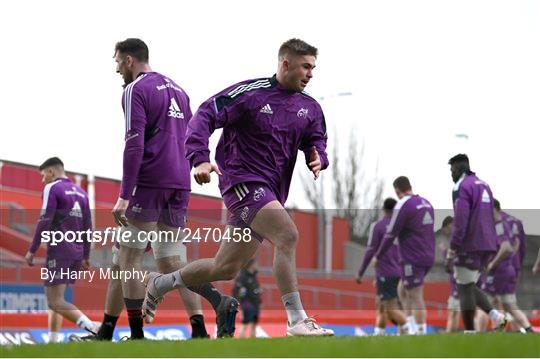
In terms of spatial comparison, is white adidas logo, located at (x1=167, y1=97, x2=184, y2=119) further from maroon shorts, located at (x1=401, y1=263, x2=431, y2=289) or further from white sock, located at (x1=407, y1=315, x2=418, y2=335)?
white sock, located at (x1=407, y1=315, x2=418, y2=335)

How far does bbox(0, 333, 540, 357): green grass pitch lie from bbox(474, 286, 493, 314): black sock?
603 cm

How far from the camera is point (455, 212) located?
1329 centimetres

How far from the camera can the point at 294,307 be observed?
8.41 meters

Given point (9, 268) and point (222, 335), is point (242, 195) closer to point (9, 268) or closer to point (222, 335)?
point (222, 335)

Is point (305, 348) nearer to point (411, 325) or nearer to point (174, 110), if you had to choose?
point (174, 110)

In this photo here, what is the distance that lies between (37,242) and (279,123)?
5.76m

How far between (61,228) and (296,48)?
5.92 metres

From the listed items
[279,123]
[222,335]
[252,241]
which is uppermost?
[279,123]

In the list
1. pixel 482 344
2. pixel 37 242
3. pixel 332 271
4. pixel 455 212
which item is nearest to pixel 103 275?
pixel 37 242

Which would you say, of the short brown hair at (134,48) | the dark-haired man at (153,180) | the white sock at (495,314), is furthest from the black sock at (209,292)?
the white sock at (495,314)

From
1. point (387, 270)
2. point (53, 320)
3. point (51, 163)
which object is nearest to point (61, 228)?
point (51, 163)

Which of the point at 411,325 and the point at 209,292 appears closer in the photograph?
the point at 209,292

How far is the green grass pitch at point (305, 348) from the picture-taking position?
6.58m

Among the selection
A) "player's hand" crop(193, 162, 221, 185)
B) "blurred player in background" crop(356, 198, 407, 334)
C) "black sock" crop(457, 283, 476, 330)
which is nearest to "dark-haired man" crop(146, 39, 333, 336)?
"player's hand" crop(193, 162, 221, 185)
